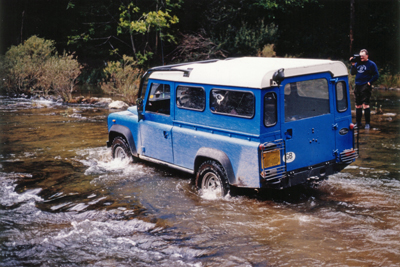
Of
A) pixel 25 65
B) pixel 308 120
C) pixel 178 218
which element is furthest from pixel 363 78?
pixel 25 65

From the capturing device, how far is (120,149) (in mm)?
9219

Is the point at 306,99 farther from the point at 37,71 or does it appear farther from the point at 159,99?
the point at 37,71

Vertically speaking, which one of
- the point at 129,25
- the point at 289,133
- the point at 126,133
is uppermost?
the point at 129,25

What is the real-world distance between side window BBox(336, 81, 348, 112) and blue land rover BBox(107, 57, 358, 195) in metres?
0.02

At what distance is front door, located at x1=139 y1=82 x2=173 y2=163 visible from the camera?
7.82 meters

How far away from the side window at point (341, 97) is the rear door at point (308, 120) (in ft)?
0.57

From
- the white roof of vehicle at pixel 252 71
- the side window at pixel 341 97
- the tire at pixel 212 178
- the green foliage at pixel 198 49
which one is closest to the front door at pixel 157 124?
the white roof of vehicle at pixel 252 71

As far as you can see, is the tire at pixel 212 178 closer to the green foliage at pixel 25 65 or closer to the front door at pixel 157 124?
the front door at pixel 157 124

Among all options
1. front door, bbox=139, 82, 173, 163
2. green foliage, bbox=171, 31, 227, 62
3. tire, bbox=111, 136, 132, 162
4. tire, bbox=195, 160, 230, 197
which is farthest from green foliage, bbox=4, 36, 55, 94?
tire, bbox=195, 160, 230, 197

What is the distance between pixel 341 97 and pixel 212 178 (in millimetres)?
2459

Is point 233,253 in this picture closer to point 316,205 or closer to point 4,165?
point 316,205

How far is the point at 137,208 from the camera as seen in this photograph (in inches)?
268

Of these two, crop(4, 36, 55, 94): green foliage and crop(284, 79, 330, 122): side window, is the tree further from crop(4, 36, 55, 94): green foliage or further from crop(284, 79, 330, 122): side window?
crop(284, 79, 330, 122): side window

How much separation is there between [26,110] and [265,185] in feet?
43.7
